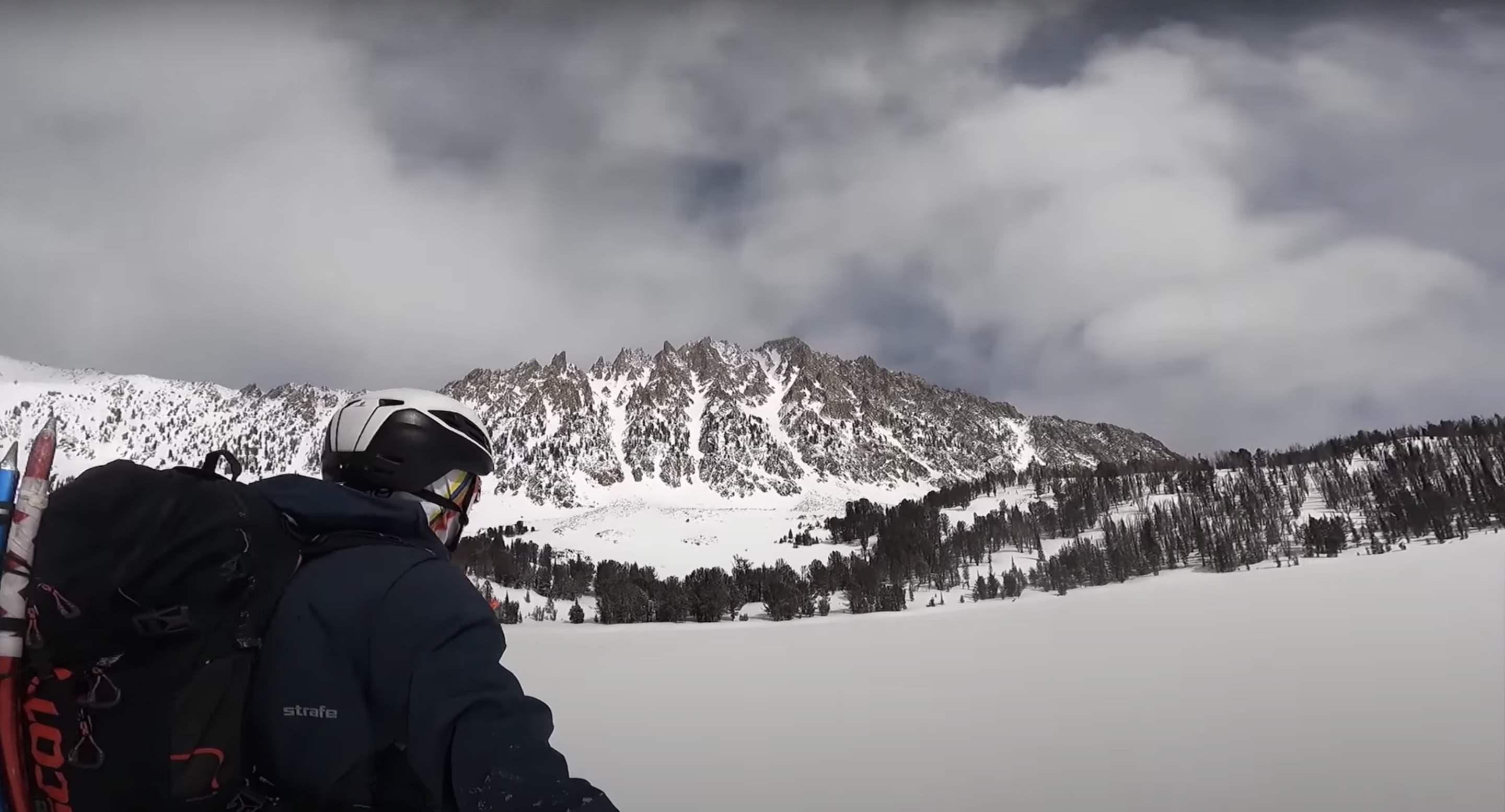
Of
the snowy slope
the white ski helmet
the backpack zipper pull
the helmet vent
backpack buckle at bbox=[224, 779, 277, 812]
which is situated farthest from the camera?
the snowy slope

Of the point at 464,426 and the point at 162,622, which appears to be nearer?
the point at 162,622

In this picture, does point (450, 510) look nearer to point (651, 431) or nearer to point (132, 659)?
point (132, 659)

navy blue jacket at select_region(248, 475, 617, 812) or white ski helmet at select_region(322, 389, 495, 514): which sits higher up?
white ski helmet at select_region(322, 389, 495, 514)

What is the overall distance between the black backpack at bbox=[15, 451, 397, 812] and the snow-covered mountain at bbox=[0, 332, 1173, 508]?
137418 mm

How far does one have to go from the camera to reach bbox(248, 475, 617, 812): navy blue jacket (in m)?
1.37

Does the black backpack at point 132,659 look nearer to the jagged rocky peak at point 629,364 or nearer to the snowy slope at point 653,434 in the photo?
the snowy slope at point 653,434

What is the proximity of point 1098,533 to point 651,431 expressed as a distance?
5313 inches

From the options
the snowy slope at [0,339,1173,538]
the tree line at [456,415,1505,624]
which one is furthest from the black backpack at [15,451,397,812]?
the snowy slope at [0,339,1173,538]

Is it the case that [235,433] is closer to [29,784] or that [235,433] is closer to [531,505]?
[531,505]

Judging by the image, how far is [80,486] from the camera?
1.33 m

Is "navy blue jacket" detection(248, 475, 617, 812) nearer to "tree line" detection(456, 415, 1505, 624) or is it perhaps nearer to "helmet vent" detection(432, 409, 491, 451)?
"helmet vent" detection(432, 409, 491, 451)

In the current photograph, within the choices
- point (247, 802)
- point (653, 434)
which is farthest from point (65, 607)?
point (653, 434)

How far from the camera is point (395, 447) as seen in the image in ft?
7.65

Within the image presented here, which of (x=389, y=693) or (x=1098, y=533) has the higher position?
(x=389, y=693)
